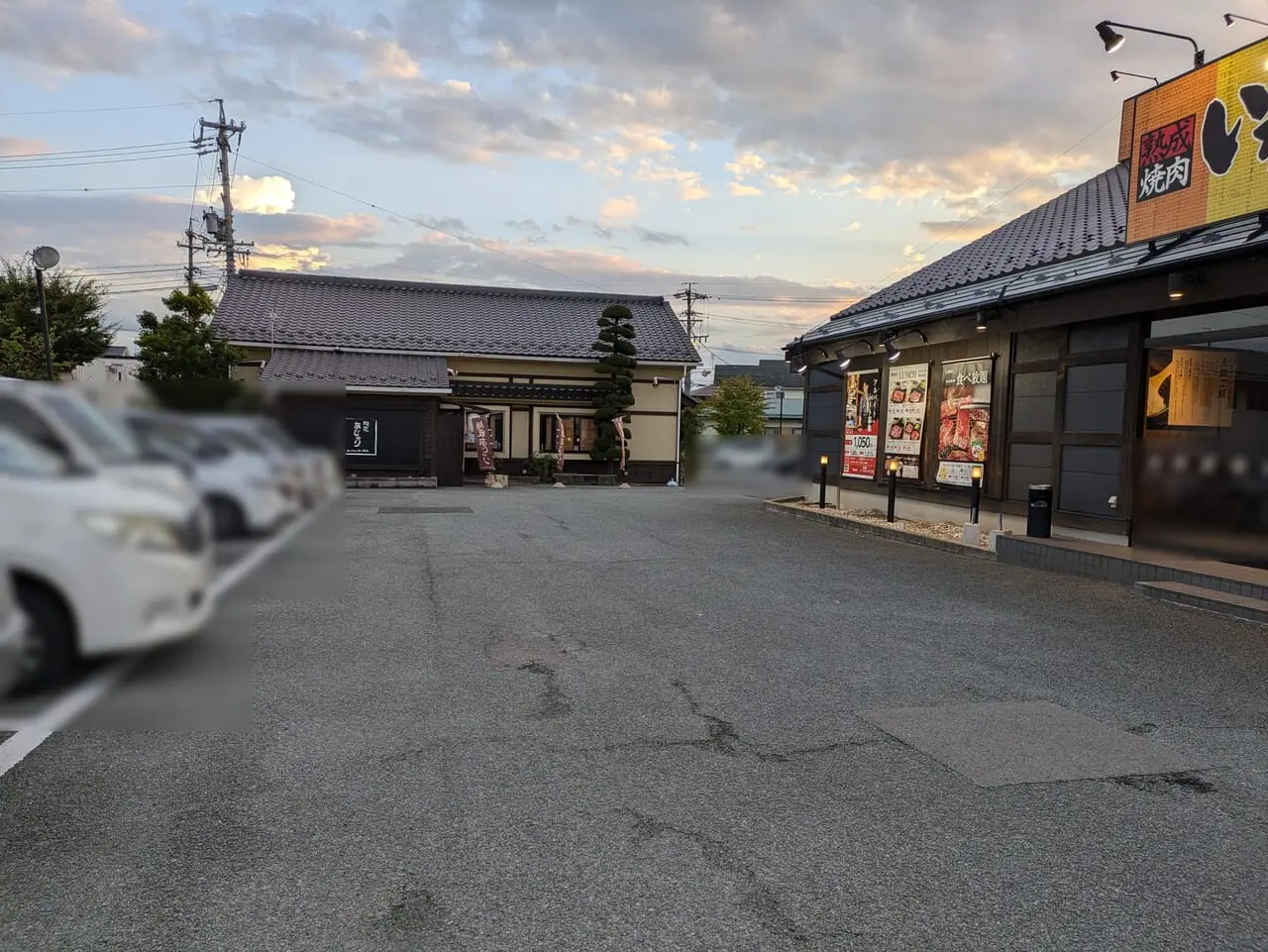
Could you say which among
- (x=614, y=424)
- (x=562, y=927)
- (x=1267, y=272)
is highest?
(x=1267, y=272)

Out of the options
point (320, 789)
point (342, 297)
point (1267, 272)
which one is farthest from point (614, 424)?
point (342, 297)

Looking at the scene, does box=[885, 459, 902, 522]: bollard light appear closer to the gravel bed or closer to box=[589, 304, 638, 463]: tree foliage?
the gravel bed

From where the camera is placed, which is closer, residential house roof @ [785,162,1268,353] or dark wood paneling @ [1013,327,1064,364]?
residential house roof @ [785,162,1268,353]

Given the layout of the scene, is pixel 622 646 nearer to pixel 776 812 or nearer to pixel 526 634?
pixel 526 634

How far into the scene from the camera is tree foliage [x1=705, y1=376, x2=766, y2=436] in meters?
46.7

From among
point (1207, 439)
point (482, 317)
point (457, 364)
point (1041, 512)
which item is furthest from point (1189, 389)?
point (482, 317)

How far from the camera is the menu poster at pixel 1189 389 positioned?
9.70 meters

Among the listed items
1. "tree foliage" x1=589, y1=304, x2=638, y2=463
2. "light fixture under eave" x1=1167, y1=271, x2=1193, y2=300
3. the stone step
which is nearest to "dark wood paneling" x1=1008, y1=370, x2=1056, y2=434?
"light fixture under eave" x1=1167, y1=271, x2=1193, y2=300

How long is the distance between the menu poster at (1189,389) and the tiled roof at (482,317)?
786cm

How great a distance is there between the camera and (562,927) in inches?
124

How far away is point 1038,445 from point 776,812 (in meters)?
9.27

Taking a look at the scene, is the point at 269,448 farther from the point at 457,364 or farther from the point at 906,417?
the point at 457,364

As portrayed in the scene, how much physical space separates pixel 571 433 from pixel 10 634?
Result: 25.3m

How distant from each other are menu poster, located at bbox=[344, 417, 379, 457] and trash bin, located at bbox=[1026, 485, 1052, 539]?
11.1 m
